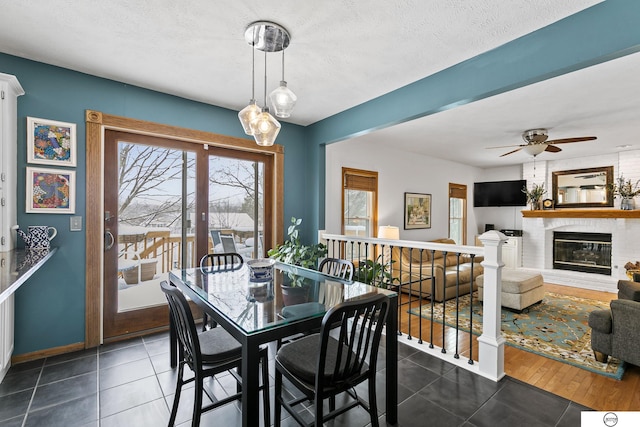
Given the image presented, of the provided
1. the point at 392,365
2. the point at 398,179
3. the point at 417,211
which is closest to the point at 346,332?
the point at 392,365

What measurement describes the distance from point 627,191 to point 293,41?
649 cm

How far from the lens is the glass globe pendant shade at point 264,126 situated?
2027 millimetres

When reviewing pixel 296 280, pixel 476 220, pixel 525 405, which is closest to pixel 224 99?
pixel 296 280

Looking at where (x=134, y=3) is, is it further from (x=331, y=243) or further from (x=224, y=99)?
(x=331, y=243)

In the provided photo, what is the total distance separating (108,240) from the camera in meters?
2.84

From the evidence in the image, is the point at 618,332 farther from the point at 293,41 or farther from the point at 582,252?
the point at 582,252

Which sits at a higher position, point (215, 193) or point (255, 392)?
point (215, 193)

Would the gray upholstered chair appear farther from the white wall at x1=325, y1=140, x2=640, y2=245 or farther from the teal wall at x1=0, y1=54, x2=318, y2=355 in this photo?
the teal wall at x1=0, y1=54, x2=318, y2=355

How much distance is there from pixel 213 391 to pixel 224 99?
274cm

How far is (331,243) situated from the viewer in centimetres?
395

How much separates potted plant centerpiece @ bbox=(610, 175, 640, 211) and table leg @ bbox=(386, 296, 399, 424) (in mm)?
6058

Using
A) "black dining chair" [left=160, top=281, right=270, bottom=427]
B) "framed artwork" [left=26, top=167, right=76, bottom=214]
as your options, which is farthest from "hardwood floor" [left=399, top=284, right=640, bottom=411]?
"framed artwork" [left=26, top=167, right=76, bottom=214]

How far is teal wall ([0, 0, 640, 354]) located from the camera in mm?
1761

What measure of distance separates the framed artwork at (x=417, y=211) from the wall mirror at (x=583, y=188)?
283 cm
